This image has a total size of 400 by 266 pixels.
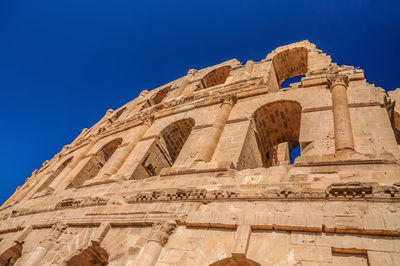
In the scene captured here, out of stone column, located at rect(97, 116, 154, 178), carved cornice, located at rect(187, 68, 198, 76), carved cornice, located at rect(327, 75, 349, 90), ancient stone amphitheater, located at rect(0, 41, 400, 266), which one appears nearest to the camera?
ancient stone amphitheater, located at rect(0, 41, 400, 266)

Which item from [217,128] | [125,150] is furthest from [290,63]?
[125,150]

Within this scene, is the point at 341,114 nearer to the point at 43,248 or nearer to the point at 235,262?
the point at 235,262

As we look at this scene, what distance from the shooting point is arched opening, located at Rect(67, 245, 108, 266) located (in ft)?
22.5

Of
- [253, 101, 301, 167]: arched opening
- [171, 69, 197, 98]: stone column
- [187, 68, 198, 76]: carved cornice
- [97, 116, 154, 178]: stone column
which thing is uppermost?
[187, 68, 198, 76]: carved cornice

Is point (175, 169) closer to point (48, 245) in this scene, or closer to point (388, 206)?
point (48, 245)

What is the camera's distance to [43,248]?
7539 millimetres

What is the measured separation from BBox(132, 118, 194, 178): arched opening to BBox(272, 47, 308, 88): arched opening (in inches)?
270

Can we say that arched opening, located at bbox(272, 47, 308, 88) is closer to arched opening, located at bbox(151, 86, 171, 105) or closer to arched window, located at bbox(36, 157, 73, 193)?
arched opening, located at bbox(151, 86, 171, 105)

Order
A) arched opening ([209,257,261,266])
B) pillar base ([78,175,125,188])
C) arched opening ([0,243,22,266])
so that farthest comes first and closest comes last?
pillar base ([78,175,125,188])
arched opening ([0,243,22,266])
arched opening ([209,257,261,266])

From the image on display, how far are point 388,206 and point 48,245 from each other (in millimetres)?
8039

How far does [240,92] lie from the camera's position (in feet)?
36.0

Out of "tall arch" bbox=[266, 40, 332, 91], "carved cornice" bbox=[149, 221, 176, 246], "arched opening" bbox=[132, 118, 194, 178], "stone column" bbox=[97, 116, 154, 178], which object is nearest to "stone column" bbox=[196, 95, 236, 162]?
"arched opening" bbox=[132, 118, 194, 178]

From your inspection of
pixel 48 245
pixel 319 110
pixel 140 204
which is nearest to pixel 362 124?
pixel 319 110

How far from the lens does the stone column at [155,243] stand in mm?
5388
